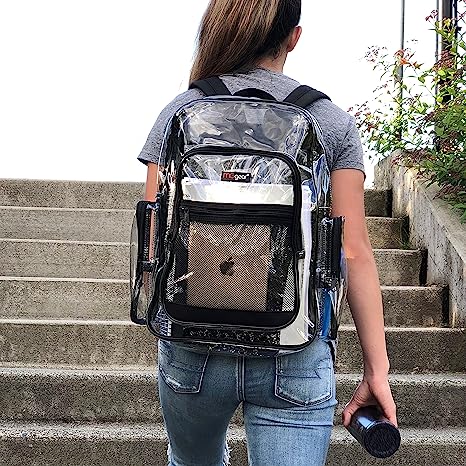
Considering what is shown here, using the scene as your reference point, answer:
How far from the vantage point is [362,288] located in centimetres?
158

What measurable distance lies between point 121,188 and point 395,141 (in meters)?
1.74

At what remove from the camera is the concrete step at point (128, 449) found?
3.05m

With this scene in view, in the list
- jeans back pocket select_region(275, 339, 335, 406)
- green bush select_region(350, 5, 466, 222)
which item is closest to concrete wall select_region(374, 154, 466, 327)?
green bush select_region(350, 5, 466, 222)

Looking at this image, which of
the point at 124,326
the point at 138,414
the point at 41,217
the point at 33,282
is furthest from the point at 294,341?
the point at 41,217

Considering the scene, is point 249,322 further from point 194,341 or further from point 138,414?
point 138,414

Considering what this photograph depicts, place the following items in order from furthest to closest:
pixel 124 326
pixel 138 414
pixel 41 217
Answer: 1. pixel 41 217
2. pixel 124 326
3. pixel 138 414

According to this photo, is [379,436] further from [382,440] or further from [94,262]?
[94,262]

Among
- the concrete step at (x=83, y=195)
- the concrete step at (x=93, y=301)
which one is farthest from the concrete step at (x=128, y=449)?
the concrete step at (x=83, y=195)

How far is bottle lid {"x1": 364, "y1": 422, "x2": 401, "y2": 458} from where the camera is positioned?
1491mm

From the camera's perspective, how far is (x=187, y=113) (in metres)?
1.51

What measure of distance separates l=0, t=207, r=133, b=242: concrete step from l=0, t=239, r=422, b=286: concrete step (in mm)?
453

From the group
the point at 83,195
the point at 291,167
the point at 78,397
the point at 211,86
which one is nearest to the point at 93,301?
the point at 78,397

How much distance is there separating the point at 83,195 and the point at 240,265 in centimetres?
400

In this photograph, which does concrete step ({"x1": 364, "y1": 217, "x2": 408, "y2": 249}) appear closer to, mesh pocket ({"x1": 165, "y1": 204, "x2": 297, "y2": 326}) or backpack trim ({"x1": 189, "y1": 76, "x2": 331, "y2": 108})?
backpack trim ({"x1": 189, "y1": 76, "x2": 331, "y2": 108})
